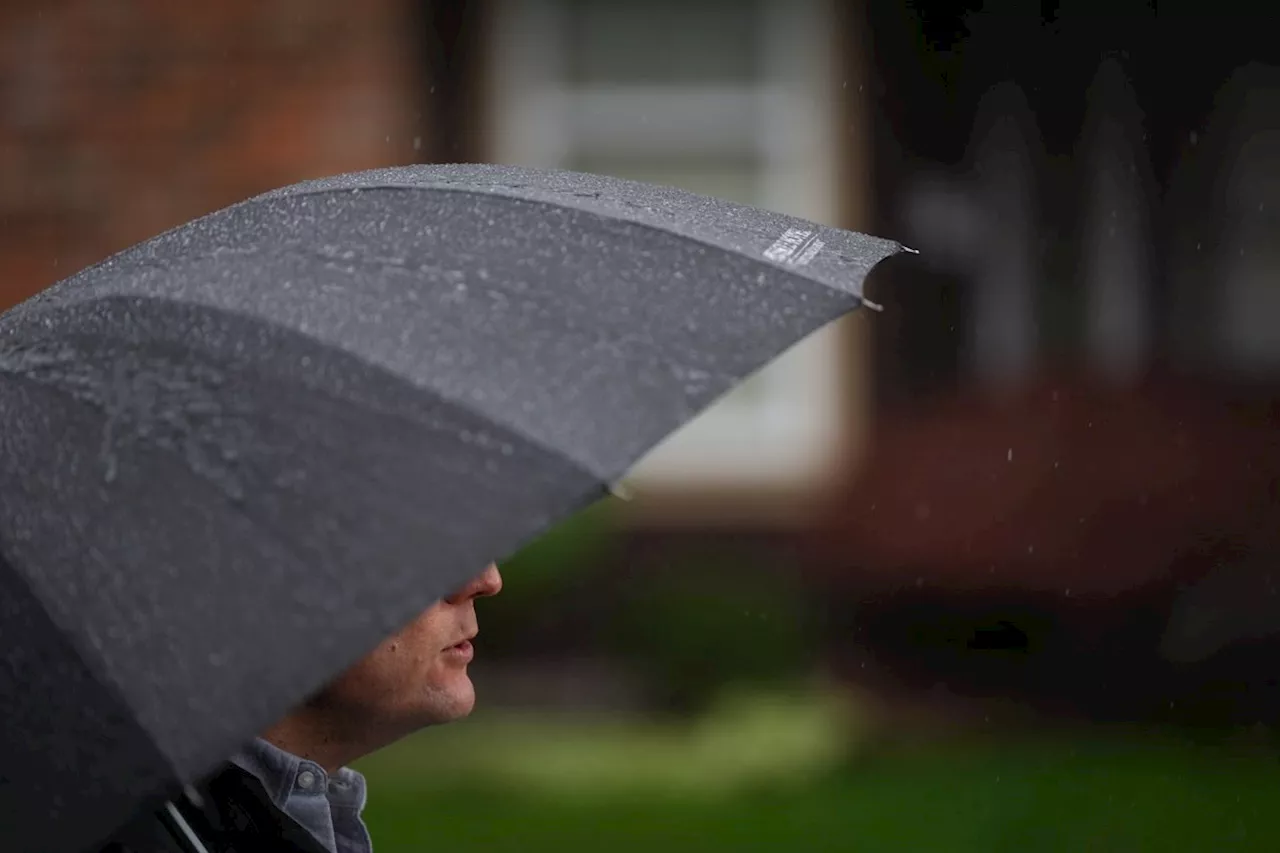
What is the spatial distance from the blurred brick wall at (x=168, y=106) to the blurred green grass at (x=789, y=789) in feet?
7.62

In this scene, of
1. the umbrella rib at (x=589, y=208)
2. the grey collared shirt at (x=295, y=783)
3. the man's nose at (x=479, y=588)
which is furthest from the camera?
the man's nose at (x=479, y=588)

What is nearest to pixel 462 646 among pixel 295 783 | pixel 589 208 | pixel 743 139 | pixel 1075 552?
pixel 295 783

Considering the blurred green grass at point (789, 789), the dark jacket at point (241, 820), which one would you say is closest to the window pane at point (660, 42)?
the blurred green grass at point (789, 789)

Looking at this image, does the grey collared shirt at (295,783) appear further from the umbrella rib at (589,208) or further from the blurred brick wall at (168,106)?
the blurred brick wall at (168,106)

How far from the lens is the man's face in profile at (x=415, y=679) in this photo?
2465 millimetres

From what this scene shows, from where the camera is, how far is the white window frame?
8.38 metres

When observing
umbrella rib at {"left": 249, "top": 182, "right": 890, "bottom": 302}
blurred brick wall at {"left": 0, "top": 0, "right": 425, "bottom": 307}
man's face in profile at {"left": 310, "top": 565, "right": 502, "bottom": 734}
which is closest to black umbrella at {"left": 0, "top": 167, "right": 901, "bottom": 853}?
umbrella rib at {"left": 249, "top": 182, "right": 890, "bottom": 302}

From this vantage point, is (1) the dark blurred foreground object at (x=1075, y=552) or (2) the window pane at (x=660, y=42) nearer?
(1) the dark blurred foreground object at (x=1075, y=552)

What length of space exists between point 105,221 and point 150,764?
21.0 ft

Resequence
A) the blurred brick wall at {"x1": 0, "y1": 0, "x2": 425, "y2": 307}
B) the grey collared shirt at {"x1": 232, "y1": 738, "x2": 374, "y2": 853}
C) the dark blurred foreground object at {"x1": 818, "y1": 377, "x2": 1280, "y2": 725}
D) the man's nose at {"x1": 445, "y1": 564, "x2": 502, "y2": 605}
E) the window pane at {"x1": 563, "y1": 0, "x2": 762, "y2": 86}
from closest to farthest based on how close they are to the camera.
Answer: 1. the grey collared shirt at {"x1": 232, "y1": 738, "x2": 374, "y2": 853}
2. the man's nose at {"x1": 445, "y1": 564, "x2": 502, "y2": 605}
3. the dark blurred foreground object at {"x1": 818, "y1": 377, "x2": 1280, "y2": 725}
4. the blurred brick wall at {"x1": 0, "y1": 0, "x2": 425, "y2": 307}
5. the window pane at {"x1": 563, "y1": 0, "x2": 762, "y2": 86}

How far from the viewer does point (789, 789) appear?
702 cm

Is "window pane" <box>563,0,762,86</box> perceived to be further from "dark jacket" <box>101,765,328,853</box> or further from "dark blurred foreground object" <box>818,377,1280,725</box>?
"dark jacket" <box>101,765,328,853</box>

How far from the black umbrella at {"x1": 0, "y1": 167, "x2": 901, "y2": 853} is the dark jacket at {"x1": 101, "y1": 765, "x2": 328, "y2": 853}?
1.03ft

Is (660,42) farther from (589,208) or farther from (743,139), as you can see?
(589,208)
